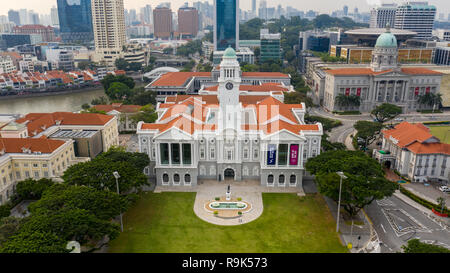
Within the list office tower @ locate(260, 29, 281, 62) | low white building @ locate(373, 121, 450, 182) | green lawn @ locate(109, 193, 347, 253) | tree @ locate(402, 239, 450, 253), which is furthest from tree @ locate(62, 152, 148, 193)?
office tower @ locate(260, 29, 281, 62)

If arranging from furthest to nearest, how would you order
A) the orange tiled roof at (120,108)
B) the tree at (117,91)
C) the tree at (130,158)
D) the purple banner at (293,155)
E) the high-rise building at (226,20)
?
the high-rise building at (226,20) → the tree at (117,91) → the orange tiled roof at (120,108) → the purple banner at (293,155) → the tree at (130,158)

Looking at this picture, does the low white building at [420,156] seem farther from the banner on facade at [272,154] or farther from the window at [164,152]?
the window at [164,152]

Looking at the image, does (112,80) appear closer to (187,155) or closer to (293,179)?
(187,155)

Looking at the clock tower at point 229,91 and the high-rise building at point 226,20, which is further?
the high-rise building at point 226,20

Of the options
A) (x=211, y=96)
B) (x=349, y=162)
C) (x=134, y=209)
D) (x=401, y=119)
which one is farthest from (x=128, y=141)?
(x=401, y=119)

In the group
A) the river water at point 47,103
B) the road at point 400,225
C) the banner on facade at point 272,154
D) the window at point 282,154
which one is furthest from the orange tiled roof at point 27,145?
the river water at point 47,103
